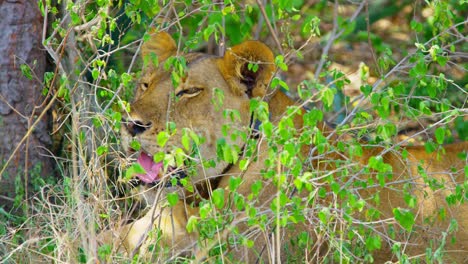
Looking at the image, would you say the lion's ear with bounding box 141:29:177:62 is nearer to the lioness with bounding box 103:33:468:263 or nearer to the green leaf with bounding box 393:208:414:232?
the lioness with bounding box 103:33:468:263

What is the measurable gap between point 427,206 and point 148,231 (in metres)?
1.38

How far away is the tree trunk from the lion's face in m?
1.00

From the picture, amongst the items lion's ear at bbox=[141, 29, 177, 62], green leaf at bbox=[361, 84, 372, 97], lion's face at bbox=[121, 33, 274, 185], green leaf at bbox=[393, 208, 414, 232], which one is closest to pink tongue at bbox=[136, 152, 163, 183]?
lion's face at bbox=[121, 33, 274, 185]

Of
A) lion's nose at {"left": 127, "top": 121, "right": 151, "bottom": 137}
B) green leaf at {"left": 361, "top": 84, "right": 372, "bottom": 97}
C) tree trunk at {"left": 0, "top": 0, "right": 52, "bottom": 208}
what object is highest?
green leaf at {"left": 361, "top": 84, "right": 372, "bottom": 97}

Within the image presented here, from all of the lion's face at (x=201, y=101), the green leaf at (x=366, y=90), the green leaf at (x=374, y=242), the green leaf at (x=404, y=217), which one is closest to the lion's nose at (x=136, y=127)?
the lion's face at (x=201, y=101)

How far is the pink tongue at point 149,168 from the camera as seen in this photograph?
4055 mm

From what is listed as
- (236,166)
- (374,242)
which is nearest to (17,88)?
(236,166)

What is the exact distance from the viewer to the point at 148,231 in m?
3.76

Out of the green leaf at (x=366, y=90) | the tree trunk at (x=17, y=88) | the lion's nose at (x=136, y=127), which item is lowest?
the tree trunk at (x=17, y=88)

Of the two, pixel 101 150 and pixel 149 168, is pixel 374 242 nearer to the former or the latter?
pixel 101 150

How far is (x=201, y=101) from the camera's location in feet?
13.9

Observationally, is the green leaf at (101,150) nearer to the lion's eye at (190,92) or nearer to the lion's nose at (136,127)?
the lion's nose at (136,127)

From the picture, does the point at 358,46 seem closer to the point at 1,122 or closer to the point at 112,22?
the point at 1,122

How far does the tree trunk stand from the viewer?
5.03m
